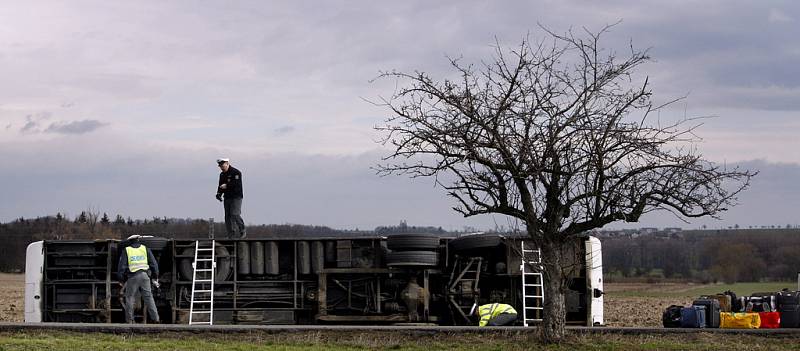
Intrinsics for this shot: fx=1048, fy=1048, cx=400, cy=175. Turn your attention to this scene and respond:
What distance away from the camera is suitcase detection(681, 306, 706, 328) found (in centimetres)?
2042

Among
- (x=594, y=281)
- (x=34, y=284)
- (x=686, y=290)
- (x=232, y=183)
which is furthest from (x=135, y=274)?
(x=686, y=290)

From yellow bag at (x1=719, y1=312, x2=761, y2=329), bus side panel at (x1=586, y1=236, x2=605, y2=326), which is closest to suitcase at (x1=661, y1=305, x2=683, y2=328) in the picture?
yellow bag at (x1=719, y1=312, x2=761, y2=329)

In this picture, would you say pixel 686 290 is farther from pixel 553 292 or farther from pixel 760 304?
pixel 553 292

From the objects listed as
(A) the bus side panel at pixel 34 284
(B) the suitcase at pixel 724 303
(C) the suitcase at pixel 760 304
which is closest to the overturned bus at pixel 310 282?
(A) the bus side panel at pixel 34 284

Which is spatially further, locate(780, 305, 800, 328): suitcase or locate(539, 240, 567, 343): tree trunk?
locate(780, 305, 800, 328): suitcase

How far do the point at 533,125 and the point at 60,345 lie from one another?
865cm

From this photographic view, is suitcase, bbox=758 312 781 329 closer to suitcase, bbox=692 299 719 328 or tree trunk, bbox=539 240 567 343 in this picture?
suitcase, bbox=692 299 719 328

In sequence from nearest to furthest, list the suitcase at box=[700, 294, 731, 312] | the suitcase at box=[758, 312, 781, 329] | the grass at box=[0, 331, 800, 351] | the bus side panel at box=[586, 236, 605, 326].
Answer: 1. the grass at box=[0, 331, 800, 351]
2. the suitcase at box=[758, 312, 781, 329]
3. the suitcase at box=[700, 294, 731, 312]
4. the bus side panel at box=[586, 236, 605, 326]

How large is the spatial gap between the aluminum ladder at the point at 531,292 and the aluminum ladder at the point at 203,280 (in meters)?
6.74

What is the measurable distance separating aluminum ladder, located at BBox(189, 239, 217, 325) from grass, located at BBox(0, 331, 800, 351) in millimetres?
3775

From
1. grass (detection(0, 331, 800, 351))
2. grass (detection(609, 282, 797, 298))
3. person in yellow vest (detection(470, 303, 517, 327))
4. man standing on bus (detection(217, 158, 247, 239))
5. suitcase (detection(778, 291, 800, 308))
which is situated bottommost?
grass (detection(609, 282, 797, 298))

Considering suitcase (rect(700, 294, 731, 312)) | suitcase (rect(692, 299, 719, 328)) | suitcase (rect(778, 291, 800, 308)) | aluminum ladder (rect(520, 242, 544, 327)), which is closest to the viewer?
suitcase (rect(692, 299, 719, 328))

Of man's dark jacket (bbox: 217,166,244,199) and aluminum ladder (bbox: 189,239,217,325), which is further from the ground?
man's dark jacket (bbox: 217,166,244,199)

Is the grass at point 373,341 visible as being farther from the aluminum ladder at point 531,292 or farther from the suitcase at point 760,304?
the aluminum ladder at point 531,292
